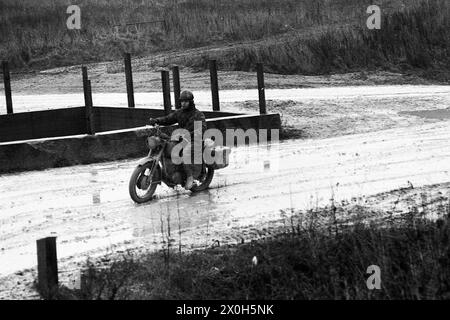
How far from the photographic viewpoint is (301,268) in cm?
1049

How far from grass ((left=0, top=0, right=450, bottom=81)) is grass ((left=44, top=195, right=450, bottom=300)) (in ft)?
70.5

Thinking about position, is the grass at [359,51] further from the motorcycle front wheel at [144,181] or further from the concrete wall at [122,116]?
the motorcycle front wheel at [144,181]

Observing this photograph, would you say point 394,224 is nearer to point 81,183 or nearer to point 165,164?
point 165,164

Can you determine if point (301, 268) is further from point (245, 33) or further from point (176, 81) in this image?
point (245, 33)

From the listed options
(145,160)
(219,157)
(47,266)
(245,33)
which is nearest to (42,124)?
(219,157)

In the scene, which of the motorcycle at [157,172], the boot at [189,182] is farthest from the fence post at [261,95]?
the boot at [189,182]

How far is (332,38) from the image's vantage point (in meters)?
33.8

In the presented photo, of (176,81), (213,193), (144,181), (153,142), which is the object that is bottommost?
(213,193)

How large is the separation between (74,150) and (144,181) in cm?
431

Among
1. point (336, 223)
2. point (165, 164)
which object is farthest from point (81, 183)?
point (336, 223)

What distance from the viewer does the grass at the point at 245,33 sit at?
33.5 meters

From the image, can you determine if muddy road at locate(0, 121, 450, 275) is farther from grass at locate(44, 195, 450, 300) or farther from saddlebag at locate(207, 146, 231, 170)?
grass at locate(44, 195, 450, 300)

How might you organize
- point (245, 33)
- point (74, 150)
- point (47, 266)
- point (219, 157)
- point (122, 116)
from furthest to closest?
point (245, 33)
point (122, 116)
point (74, 150)
point (219, 157)
point (47, 266)

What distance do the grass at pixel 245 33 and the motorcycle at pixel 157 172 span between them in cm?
1777
